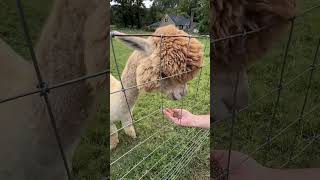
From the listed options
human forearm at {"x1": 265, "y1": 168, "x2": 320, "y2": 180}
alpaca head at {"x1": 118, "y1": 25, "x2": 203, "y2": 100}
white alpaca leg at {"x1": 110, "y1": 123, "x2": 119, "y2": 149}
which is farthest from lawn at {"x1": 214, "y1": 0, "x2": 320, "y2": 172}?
white alpaca leg at {"x1": 110, "y1": 123, "x2": 119, "y2": 149}

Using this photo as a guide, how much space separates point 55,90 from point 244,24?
0.52 meters

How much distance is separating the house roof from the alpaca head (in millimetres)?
17

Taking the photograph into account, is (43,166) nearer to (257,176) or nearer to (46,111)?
(46,111)

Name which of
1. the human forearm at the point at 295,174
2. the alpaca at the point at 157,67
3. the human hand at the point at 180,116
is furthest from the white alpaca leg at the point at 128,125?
the human forearm at the point at 295,174

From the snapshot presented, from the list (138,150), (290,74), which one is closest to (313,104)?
(290,74)

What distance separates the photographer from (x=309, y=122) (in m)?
1.56

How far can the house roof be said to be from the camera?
1123 mm

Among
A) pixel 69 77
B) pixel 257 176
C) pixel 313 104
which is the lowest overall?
pixel 257 176

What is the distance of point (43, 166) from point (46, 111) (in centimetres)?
14

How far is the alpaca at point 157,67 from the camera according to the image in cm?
108

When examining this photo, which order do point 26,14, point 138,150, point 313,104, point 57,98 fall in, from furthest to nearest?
point 313,104 → point 138,150 → point 57,98 → point 26,14

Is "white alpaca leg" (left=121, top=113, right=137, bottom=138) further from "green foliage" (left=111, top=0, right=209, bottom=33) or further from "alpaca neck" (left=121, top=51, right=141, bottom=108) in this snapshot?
"green foliage" (left=111, top=0, right=209, bottom=33)

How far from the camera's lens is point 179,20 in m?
1.13

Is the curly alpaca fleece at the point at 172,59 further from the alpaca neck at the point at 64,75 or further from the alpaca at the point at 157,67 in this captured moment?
the alpaca neck at the point at 64,75
